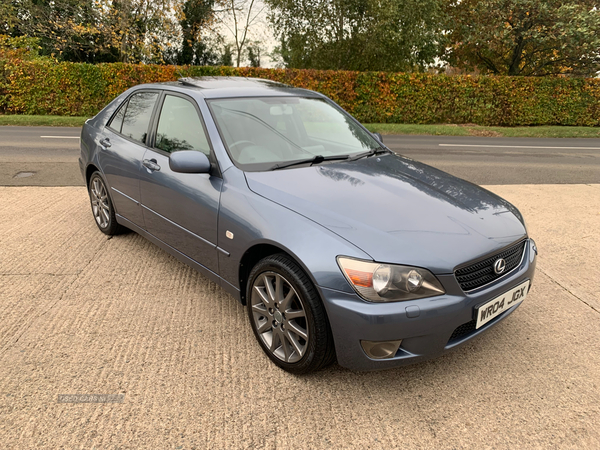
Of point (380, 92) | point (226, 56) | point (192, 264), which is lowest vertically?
point (192, 264)

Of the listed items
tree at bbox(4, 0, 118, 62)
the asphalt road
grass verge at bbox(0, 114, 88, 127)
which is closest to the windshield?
the asphalt road

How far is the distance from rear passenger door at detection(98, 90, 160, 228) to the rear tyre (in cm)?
20

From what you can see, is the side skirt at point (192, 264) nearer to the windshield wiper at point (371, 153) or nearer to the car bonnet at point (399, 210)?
the car bonnet at point (399, 210)

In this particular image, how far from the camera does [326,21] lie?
71.0 ft

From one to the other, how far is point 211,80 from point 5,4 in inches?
914

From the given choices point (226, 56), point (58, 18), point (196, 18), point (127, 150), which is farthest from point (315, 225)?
point (226, 56)

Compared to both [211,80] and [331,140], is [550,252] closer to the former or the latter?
[331,140]

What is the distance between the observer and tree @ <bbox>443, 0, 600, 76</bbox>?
19.1m

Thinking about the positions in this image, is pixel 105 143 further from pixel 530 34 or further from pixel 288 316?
pixel 530 34

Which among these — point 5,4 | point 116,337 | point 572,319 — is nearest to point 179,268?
point 116,337

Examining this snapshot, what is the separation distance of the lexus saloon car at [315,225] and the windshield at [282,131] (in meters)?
0.01

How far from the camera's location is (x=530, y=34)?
20531 mm

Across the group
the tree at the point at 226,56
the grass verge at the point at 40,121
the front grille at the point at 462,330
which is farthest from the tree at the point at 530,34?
the front grille at the point at 462,330

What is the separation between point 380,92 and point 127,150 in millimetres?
17043
